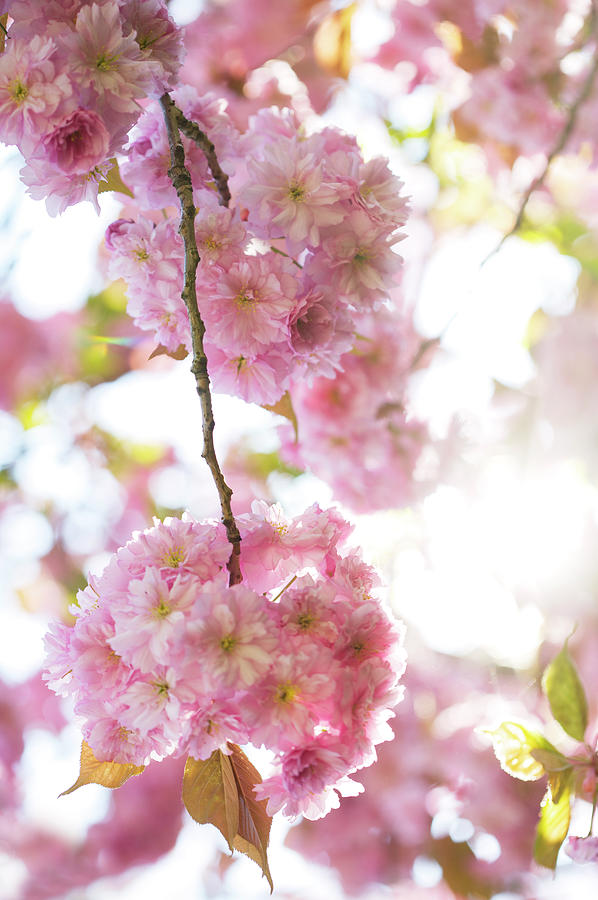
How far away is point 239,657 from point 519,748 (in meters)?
0.34

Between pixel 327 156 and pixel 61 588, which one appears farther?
pixel 61 588

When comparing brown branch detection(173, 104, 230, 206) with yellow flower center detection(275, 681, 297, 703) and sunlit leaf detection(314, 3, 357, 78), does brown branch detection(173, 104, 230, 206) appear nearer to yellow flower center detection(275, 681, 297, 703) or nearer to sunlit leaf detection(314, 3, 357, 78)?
yellow flower center detection(275, 681, 297, 703)

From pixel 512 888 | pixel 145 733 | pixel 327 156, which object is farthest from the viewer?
pixel 512 888

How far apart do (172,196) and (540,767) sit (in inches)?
23.9

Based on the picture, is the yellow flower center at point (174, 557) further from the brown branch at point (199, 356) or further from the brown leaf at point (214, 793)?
the brown leaf at point (214, 793)

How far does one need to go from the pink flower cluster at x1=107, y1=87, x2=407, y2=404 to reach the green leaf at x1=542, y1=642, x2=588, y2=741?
0.36 metres

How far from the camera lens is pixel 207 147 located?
0.68 meters

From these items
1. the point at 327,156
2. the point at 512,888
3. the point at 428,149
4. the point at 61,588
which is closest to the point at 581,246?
the point at 428,149

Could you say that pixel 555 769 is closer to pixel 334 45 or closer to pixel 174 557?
pixel 174 557

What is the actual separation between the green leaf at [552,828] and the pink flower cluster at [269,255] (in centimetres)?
44

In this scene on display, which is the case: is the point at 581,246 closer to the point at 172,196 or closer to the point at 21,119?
the point at 172,196

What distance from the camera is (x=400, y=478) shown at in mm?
1357

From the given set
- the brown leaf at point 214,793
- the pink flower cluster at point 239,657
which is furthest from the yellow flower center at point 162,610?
the brown leaf at point 214,793

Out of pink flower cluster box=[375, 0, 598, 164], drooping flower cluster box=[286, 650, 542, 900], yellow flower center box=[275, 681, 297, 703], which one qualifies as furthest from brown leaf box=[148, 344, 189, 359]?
drooping flower cluster box=[286, 650, 542, 900]
